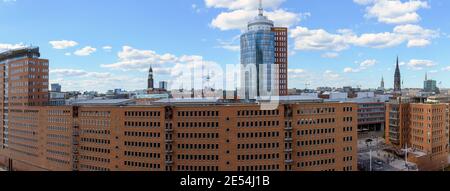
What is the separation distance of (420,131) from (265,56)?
55.4 metres

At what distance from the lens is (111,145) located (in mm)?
54406

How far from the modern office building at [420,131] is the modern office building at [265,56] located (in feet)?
136

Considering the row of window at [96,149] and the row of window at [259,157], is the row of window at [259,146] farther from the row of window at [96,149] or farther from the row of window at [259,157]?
the row of window at [96,149]

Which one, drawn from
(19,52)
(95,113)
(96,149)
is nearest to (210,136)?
(96,149)

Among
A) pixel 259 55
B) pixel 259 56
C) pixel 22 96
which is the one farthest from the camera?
pixel 259 56

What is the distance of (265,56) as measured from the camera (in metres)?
114

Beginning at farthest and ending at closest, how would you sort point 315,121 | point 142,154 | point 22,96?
point 22,96
point 315,121
point 142,154

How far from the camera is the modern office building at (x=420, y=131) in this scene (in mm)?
69812

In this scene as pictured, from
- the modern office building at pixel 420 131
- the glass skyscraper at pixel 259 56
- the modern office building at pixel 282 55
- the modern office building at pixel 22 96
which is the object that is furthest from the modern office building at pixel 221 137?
the modern office building at pixel 282 55

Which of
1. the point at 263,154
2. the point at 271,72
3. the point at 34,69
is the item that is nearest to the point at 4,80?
the point at 34,69

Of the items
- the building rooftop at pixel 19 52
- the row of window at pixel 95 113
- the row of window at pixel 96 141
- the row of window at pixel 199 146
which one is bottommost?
the row of window at pixel 96 141

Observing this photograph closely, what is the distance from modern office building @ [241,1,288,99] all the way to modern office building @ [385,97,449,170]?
1626 inches

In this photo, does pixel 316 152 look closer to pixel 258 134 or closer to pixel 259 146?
pixel 259 146
